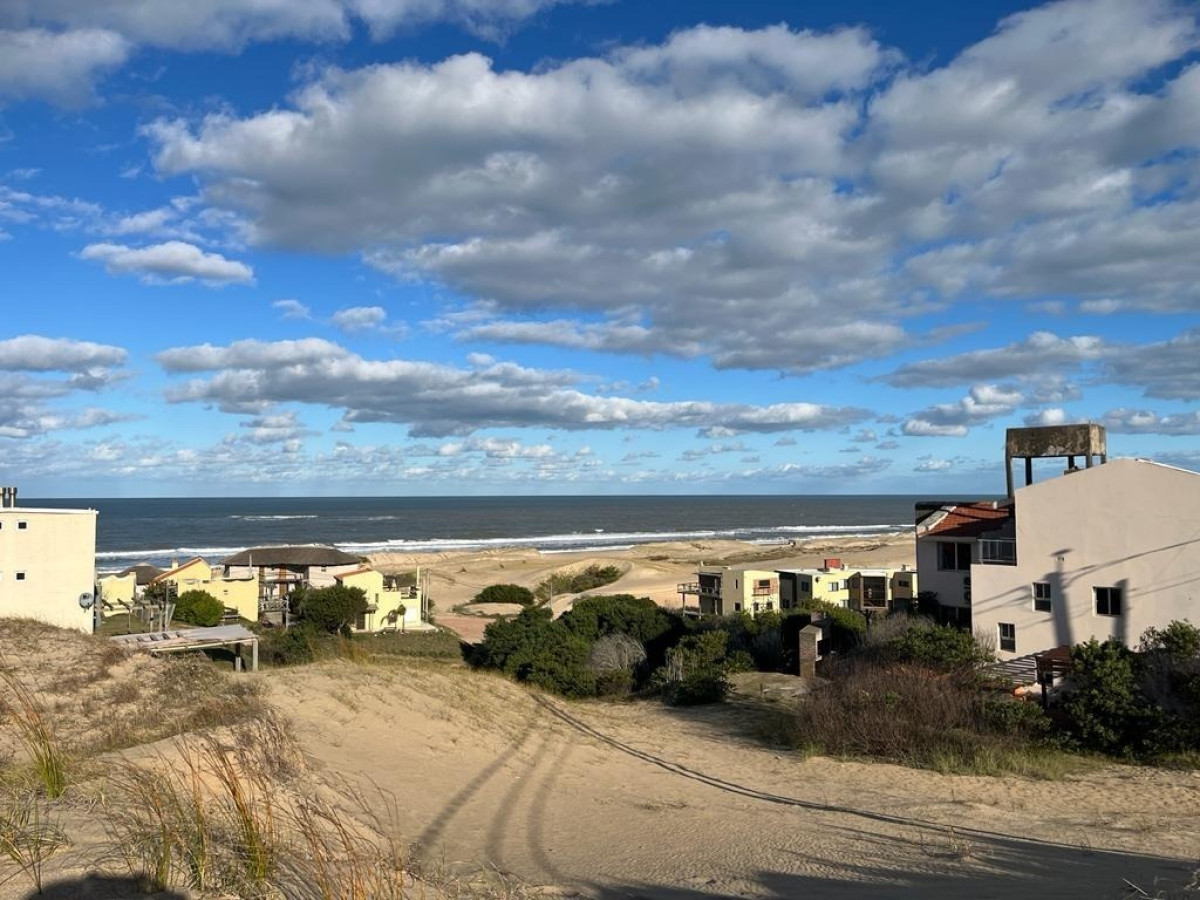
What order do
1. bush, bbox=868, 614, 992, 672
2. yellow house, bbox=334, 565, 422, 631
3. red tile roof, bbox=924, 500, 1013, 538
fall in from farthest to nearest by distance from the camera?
1. yellow house, bbox=334, 565, 422, 631
2. red tile roof, bbox=924, 500, 1013, 538
3. bush, bbox=868, 614, 992, 672

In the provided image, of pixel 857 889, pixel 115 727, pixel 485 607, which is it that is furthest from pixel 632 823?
pixel 485 607

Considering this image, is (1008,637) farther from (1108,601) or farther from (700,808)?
(700,808)

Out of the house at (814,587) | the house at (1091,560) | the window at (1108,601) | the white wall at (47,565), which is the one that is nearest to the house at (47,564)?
the white wall at (47,565)

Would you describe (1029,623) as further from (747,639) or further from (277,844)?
(277,844)

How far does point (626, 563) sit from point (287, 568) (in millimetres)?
32843

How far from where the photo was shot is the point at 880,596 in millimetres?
40875

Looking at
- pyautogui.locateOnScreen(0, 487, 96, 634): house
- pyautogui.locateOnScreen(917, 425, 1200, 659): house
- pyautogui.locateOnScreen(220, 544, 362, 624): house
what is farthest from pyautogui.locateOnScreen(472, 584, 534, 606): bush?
pyautogui.locateOnScreen(917, 425, 1200, 659): house

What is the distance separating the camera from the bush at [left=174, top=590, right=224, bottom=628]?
35.6 metres

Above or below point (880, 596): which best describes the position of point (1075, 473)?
above

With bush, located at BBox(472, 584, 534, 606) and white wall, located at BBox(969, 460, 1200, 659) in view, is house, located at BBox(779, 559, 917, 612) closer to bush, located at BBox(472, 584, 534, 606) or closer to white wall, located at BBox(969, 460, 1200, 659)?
white wall, located at BBox(969, 460, 1200, 659)

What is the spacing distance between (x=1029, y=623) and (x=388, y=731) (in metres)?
17.1

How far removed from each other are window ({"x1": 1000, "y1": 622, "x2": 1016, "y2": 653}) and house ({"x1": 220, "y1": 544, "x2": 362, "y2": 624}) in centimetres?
3219

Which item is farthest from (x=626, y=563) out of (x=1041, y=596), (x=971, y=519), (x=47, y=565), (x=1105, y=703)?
(x=1105, y=703)

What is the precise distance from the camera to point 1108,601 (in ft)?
74.5
